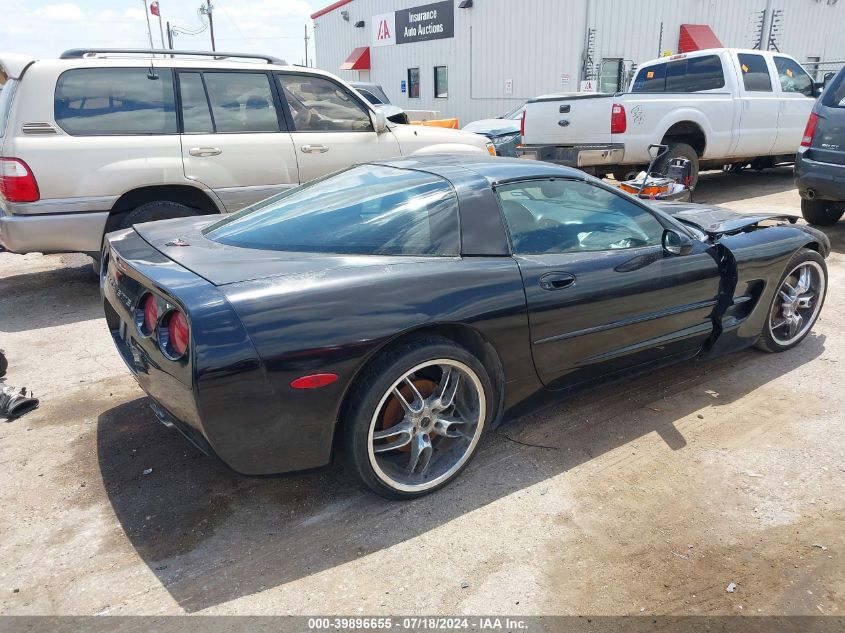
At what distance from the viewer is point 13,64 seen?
4.87 meters

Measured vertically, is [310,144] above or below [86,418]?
above

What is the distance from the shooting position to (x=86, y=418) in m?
3.53

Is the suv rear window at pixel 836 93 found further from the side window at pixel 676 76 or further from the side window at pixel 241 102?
the side window at pixel 241 102

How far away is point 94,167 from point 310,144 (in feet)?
6.08

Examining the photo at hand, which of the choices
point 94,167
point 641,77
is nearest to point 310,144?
point 94,167

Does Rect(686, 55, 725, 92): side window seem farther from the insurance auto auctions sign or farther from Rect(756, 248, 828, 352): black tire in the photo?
the insurance auto auctions sign

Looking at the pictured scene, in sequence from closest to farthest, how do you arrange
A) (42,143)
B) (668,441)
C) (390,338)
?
(390,338) → (668,441) → (42,143)

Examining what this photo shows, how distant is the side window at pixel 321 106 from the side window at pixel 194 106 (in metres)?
0.76

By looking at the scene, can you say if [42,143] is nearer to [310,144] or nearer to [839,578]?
[310,144]

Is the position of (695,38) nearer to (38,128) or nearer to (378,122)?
(378,122)

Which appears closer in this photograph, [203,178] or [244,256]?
[244,256]

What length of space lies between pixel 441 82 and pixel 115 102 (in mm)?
19444

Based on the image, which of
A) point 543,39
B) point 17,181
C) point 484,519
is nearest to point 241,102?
point 17,181

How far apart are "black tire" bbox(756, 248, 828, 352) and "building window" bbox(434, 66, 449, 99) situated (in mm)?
20034
